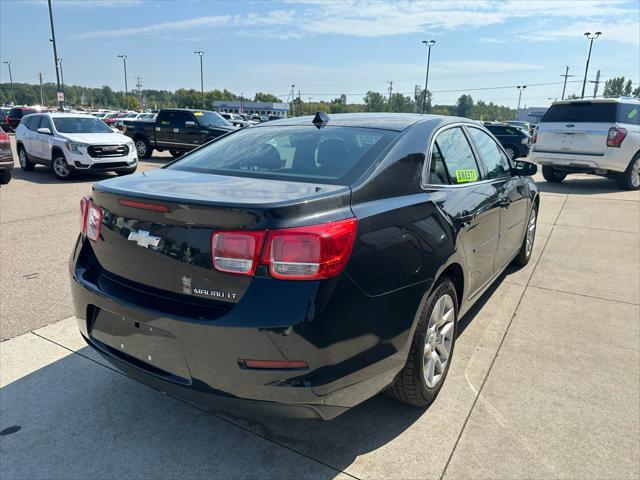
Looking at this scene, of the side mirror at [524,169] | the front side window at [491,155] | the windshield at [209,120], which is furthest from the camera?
the windshield at [209,120]

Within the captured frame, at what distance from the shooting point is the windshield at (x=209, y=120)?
674 inches

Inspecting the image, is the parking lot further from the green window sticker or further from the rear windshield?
the rear windshield

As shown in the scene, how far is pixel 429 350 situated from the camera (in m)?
2.71

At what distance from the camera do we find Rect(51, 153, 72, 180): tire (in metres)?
11.5

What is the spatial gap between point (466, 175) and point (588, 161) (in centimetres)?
912

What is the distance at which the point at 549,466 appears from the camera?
2.36 meters

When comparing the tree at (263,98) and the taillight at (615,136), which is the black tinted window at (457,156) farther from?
the tree at (263,98)

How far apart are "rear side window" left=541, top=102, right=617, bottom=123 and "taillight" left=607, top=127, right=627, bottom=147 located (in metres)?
0.24

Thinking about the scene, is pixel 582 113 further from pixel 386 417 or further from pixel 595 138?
pixel 386 417

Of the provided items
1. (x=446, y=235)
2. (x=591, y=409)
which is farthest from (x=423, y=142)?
(x=591, y=409)

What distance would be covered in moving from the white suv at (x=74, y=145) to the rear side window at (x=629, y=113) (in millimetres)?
11482

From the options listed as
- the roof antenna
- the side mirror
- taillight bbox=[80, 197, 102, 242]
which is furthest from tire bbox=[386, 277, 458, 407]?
the side mirror

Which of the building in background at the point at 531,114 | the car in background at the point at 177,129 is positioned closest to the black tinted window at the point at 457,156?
the car in background at the point at 177,129

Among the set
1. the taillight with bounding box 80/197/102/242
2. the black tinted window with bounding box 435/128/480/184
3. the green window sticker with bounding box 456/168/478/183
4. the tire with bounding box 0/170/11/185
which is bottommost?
the tire with bounding box 0/170/11/185
